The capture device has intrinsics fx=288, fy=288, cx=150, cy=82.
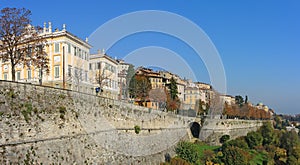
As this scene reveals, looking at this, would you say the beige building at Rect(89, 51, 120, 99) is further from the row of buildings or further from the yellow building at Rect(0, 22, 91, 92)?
the yellow building at Rect(0, 22, 91, 92)

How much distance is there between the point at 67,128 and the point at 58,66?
56.2ft

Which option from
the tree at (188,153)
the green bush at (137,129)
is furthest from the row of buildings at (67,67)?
the tree at (188,153)

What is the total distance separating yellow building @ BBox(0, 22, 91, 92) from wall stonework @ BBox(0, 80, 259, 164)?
9882mm

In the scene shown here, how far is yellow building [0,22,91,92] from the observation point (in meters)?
30.2

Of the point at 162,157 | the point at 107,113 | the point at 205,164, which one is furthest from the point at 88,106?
the point at 205,164

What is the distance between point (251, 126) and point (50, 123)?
6604 cm

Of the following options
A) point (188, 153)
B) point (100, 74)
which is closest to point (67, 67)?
point (100, 74)

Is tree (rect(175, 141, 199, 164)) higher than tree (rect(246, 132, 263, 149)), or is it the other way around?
tree (rect(175, 141, 199, 164))

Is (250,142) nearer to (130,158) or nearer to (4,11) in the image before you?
(130,158)

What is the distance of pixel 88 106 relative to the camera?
57.3 ft

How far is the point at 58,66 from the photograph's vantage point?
30375 mm

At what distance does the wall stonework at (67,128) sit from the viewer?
449 inches

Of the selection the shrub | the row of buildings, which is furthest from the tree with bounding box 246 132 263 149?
the row of buildings

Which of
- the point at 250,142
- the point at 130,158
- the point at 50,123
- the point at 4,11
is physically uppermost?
the point at 4,11
